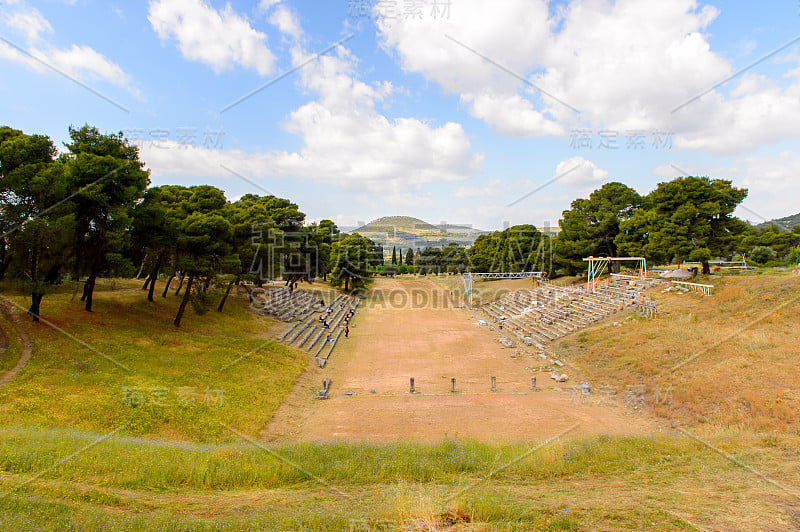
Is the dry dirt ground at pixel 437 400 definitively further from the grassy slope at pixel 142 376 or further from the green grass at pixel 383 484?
the green grass at pixel 383 484

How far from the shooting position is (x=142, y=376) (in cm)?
1367

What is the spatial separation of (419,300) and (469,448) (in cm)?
4451

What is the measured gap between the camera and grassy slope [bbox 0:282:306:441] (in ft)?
35.6

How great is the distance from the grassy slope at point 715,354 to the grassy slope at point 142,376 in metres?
14.8

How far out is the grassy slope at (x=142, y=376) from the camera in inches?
427

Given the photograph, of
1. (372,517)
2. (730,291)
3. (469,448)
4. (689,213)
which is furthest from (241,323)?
(689,213)

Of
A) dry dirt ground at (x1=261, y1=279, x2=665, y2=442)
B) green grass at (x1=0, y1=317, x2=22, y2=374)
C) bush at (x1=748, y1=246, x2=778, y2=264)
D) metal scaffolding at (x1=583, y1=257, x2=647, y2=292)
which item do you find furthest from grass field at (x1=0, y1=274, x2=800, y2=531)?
bush at (x1=748, y1=246, x2=778, y2=264)

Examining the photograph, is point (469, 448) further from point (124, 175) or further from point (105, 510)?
point (124, 175)

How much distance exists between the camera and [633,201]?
40.7 m

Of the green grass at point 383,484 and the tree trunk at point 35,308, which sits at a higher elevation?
the tree trunk at point 35,308

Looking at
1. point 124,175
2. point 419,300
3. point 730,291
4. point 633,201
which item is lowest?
point 419,300

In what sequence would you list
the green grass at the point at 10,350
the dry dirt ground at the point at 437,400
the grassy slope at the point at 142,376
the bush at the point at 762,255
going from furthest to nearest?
the bush at the point at 762,255, the dry dirt ground at the point at 437,400, the green grass at the point at 10,350, the grassy slope at the point at 142,376

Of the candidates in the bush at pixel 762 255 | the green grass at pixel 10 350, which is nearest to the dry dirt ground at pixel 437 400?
the green grass at pixel 10 350

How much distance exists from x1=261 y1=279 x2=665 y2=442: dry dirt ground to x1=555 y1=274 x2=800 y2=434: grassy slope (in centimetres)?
175
